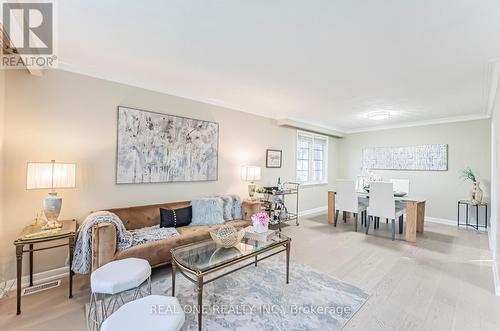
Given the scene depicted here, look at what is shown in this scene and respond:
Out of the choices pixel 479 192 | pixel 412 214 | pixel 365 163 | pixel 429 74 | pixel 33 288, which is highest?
pixel 429 74

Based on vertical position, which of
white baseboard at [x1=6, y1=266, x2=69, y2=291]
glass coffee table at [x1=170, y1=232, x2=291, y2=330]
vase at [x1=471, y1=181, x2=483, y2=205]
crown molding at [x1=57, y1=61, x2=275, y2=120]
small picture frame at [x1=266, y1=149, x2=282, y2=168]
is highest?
crown molding at [x1=57, y1=61, x2=275, y2=120]

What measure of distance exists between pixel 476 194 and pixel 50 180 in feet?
22.7

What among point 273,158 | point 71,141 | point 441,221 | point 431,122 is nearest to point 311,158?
point 273,158

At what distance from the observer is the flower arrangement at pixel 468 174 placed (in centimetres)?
464

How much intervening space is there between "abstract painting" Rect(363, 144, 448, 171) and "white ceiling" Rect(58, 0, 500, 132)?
72.4 inches

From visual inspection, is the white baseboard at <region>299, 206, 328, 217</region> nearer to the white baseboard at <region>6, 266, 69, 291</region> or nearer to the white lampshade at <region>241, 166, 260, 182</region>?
the white lampshade at <region>241, 166, 260, 182</region>

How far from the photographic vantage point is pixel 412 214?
3.85 metres

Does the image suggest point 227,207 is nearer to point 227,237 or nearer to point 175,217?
point 175,217

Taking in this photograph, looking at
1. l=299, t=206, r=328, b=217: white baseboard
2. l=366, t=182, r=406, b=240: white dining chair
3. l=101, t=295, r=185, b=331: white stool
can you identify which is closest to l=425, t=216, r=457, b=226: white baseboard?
l=366, t=182, r=406, b=240: white dining chair

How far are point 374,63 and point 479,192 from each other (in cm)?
414

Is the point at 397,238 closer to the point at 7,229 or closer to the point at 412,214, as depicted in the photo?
the point at 412,214

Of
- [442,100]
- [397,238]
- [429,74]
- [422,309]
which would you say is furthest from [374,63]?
[397,238]

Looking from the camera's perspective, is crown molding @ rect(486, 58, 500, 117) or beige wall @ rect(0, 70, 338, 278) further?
crown molding @ rect(486, 58, 500, 117)

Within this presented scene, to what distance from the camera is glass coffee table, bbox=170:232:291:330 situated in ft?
5.79
